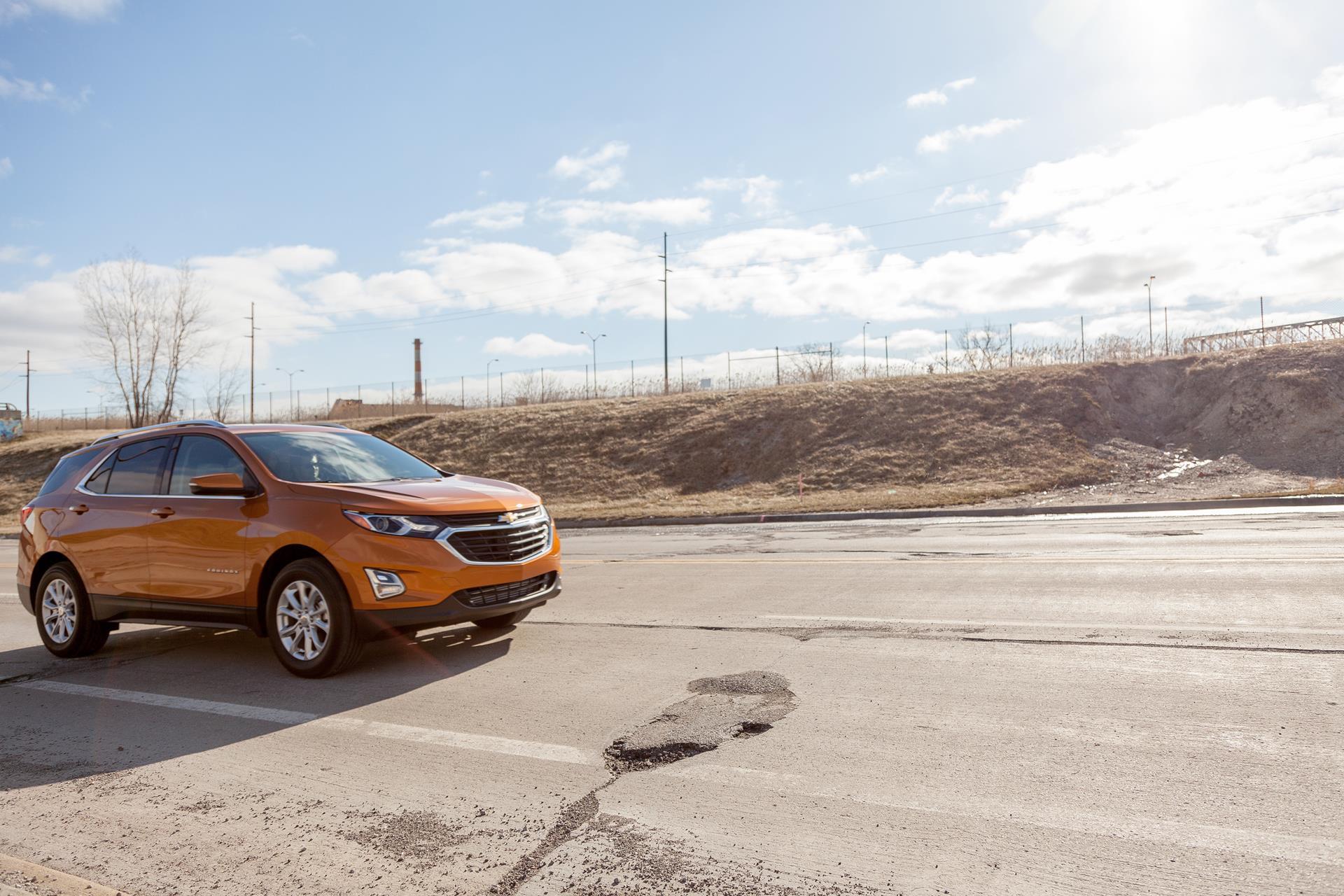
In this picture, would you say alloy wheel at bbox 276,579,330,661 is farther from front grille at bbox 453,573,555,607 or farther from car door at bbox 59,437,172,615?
car door at bbox 59,437,172,615

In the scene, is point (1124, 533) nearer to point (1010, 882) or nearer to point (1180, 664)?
point (1180, 664)

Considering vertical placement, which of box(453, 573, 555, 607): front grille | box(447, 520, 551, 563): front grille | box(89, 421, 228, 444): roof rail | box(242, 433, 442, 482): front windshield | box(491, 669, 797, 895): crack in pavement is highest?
box(89, 421, 228, 444): roof rail

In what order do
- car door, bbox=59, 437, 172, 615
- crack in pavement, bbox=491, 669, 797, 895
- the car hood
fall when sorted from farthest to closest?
car door, bbox=59, 437, 172, 615 < the car hood < crack in pavement, bbox=491, 669, 797, 895

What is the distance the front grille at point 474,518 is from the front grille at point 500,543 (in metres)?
0.06

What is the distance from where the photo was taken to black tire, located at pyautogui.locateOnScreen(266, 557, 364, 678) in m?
6.19

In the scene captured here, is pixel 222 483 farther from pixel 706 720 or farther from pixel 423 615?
pixel 706 720

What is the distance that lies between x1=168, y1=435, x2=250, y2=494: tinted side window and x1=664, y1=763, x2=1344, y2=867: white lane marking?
474 cm

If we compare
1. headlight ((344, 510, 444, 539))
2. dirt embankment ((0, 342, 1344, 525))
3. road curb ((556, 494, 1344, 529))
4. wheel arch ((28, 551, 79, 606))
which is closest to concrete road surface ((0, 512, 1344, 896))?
wheel arch ((28, 551, 79, 606))

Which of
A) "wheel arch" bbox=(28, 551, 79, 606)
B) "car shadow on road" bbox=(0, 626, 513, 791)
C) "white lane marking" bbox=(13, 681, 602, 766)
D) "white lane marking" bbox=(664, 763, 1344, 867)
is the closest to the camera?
"white lane marking" bbox=(664, 763, 1344, 867)

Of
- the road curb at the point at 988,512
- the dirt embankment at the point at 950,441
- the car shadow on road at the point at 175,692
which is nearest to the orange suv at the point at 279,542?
the car shadow on road at the point at 175,692

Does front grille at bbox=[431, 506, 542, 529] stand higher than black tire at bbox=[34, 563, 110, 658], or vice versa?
front grille at bbox=[431, 506, 542, 529]

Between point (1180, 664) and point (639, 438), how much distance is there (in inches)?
1119

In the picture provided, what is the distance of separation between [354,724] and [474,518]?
5.50 ft

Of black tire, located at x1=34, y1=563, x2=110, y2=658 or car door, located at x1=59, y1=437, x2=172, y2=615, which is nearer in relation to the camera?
car door, located at x1=59, y1=437, x2=172, y2=615
